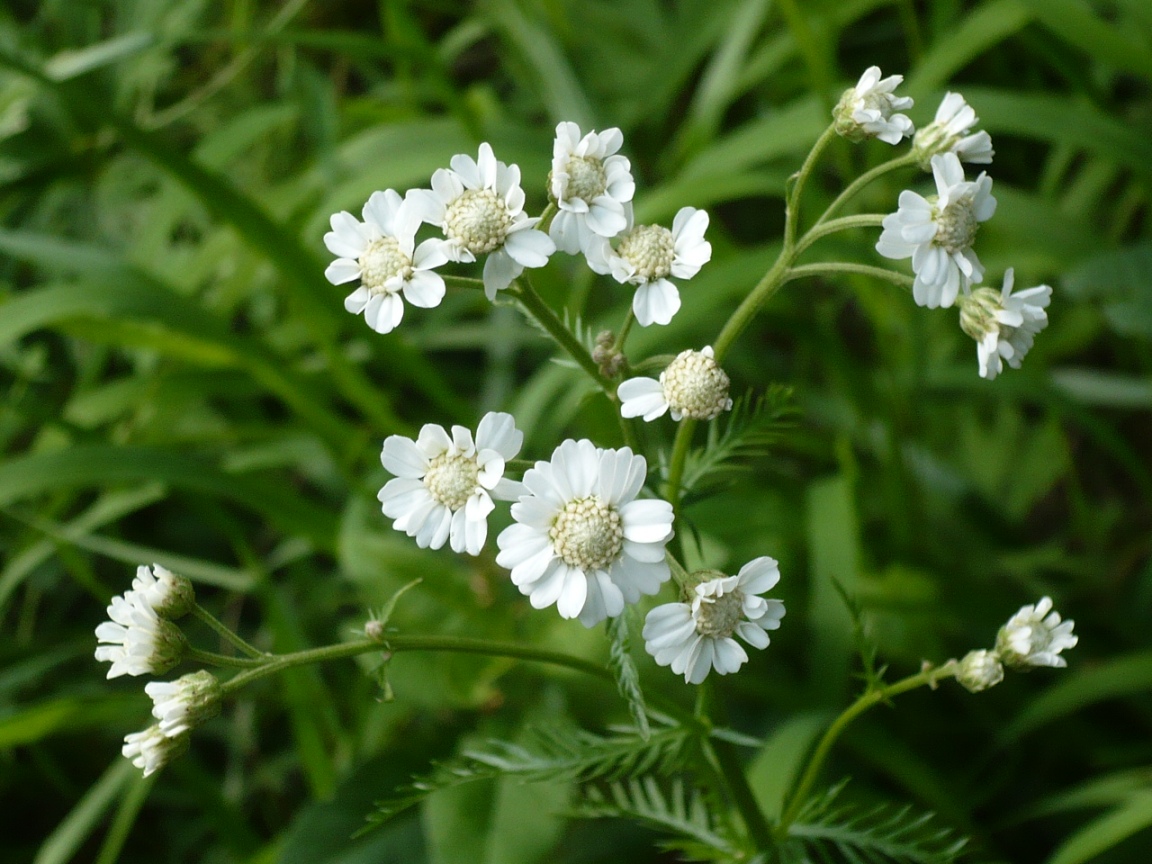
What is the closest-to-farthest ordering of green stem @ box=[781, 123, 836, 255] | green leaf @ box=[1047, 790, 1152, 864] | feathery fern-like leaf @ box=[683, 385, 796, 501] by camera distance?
1. green stem @ box=[781, 123, 836, 255]
2. feathery fern-like leaf @ box=[683, 385, 796, 501]
3. green leaf @ box=[1047, 790, 1152, 864]

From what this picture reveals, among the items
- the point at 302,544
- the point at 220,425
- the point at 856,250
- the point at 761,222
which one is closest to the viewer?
the point at 856,250

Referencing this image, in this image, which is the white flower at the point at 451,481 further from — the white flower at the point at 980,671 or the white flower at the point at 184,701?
the white flower at the point at 980,671

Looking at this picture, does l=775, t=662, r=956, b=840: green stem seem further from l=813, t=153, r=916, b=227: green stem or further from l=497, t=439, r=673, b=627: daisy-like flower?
l=813, t=153, r=916, b=227: green stem

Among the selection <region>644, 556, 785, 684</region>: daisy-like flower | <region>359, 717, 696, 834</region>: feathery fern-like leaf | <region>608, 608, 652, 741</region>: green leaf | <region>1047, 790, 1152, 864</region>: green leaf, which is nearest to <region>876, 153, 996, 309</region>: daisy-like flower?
<region>644, 556, 785, 684</region>: daisy-like flower

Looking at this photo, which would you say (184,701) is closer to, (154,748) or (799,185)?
(154,748)

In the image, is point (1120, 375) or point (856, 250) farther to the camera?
point (1120, 375)

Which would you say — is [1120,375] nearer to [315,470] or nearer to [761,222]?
[761,222]

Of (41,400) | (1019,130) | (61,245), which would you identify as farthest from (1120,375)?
(41,400)
